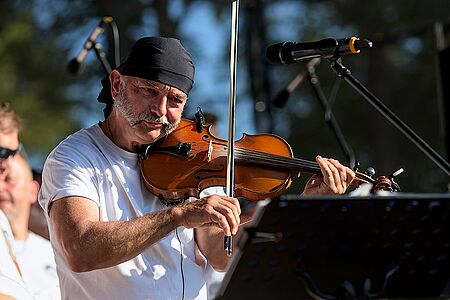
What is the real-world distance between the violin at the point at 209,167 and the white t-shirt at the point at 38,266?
128 centimetres

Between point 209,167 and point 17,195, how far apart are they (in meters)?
1.76

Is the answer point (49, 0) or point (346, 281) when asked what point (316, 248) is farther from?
point (49, 0)

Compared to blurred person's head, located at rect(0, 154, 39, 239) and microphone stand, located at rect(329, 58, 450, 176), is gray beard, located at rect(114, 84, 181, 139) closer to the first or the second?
microphone stand, located at rect(329, 58, 450, 176)

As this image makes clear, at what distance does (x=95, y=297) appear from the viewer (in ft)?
10.0

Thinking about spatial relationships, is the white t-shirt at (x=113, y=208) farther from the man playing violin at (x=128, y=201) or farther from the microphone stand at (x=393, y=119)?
the microphone stand at (x=393, y=119)

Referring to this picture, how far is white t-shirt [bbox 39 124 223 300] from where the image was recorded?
304 cm

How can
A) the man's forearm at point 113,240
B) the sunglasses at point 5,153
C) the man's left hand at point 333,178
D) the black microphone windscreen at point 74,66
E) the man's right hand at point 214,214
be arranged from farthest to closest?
1. the black microphone windscreen at point 74,66
2. the sunglasses at point 5,153
3. the man's left hand at point 333,178
4. the man's forearm at point 113,240
5. the man's right hand at point 214,214

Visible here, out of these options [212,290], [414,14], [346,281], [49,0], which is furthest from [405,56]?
[346,281]

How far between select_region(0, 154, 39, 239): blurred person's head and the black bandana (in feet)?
5.13

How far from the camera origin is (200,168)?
10.7ft

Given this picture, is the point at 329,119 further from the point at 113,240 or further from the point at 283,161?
the point at 113,240

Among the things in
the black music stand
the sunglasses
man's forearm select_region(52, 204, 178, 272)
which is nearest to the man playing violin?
man's forearm select_region(52, 204, 178, 272)

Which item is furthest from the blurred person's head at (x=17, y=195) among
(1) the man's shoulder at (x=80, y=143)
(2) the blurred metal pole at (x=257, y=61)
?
(2) the blurred metal pole at (x=257, y=61)

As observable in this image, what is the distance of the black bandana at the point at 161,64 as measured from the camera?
10.3 ft
